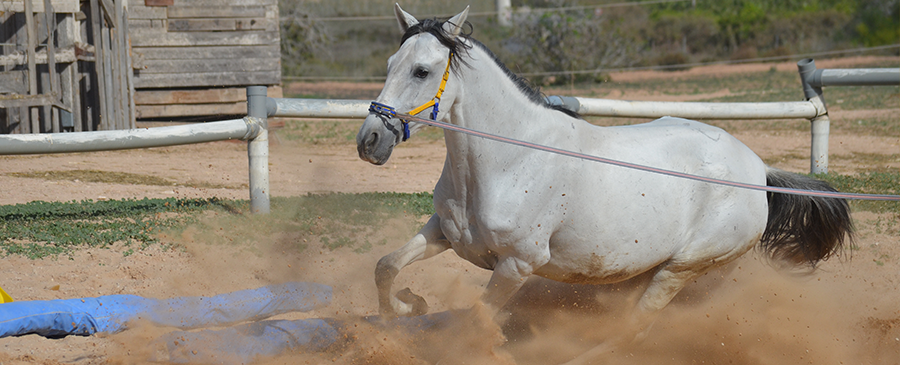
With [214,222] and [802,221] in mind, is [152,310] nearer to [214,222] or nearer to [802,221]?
[214,222]

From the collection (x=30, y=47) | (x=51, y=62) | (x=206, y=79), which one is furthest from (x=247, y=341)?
(x=206, y=79)

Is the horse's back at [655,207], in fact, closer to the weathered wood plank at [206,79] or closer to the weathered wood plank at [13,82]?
the weathered wood plank at [13,82]

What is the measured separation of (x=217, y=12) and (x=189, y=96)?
Result: 53.4 inches

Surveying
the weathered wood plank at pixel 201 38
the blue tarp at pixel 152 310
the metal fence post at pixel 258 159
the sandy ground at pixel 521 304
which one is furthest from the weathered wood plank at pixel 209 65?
the blue tarp at pixel 152 310

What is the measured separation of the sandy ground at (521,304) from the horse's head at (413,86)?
41.5 inches

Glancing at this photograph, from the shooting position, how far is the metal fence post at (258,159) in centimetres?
589

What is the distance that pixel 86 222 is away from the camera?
5.54 meters

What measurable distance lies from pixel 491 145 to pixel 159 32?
9336 mm

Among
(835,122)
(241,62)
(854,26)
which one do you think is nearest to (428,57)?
(241,62)

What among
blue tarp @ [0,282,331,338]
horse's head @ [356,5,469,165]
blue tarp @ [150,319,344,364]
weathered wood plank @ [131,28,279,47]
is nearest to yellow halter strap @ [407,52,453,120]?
horse's head @ [356,5,469,165]

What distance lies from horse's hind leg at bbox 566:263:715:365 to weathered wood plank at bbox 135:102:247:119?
887 cm

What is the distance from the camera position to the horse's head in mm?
3135

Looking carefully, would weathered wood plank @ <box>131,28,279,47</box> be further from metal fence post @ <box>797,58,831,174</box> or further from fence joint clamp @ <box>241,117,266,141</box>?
metal fence post @ <box>797,58,831,174</box>

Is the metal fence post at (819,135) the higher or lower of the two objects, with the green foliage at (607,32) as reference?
lower
